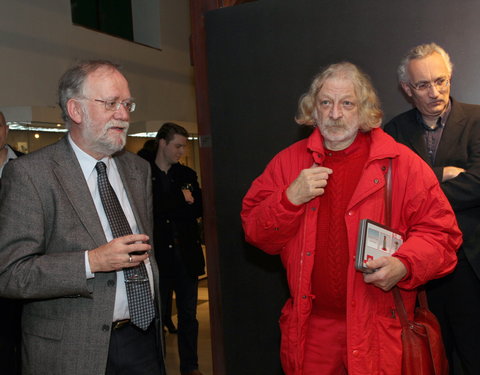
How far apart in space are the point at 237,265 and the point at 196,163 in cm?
611

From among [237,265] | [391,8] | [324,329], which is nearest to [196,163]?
[237,265]

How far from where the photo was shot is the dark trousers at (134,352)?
2.21 m

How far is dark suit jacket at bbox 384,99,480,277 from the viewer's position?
260 cm

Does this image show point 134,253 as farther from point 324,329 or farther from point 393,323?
point 393,323

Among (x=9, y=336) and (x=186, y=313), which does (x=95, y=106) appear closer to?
(x=9, y=336)

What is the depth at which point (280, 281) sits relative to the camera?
3.62 m

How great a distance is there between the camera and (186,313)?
14.3ft

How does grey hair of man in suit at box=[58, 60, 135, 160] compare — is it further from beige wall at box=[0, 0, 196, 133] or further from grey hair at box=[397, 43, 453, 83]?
beige wall at box=[0, 0, 196, 133]

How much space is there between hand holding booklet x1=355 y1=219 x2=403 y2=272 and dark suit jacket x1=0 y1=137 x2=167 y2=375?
956mm

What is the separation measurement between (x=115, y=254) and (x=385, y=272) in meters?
1.02

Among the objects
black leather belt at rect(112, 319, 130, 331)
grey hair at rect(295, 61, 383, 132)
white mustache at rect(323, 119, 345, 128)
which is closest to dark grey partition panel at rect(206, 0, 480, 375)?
grey hair at rect(295, 61, 383, 132)

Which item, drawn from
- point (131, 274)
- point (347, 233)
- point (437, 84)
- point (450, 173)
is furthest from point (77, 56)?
point (347, 233)

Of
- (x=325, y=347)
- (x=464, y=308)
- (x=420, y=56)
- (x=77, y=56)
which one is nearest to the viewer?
(x=325, y=347)

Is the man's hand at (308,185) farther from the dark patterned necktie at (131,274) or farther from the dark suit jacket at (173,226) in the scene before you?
the dark suit jacket at (173,226)
